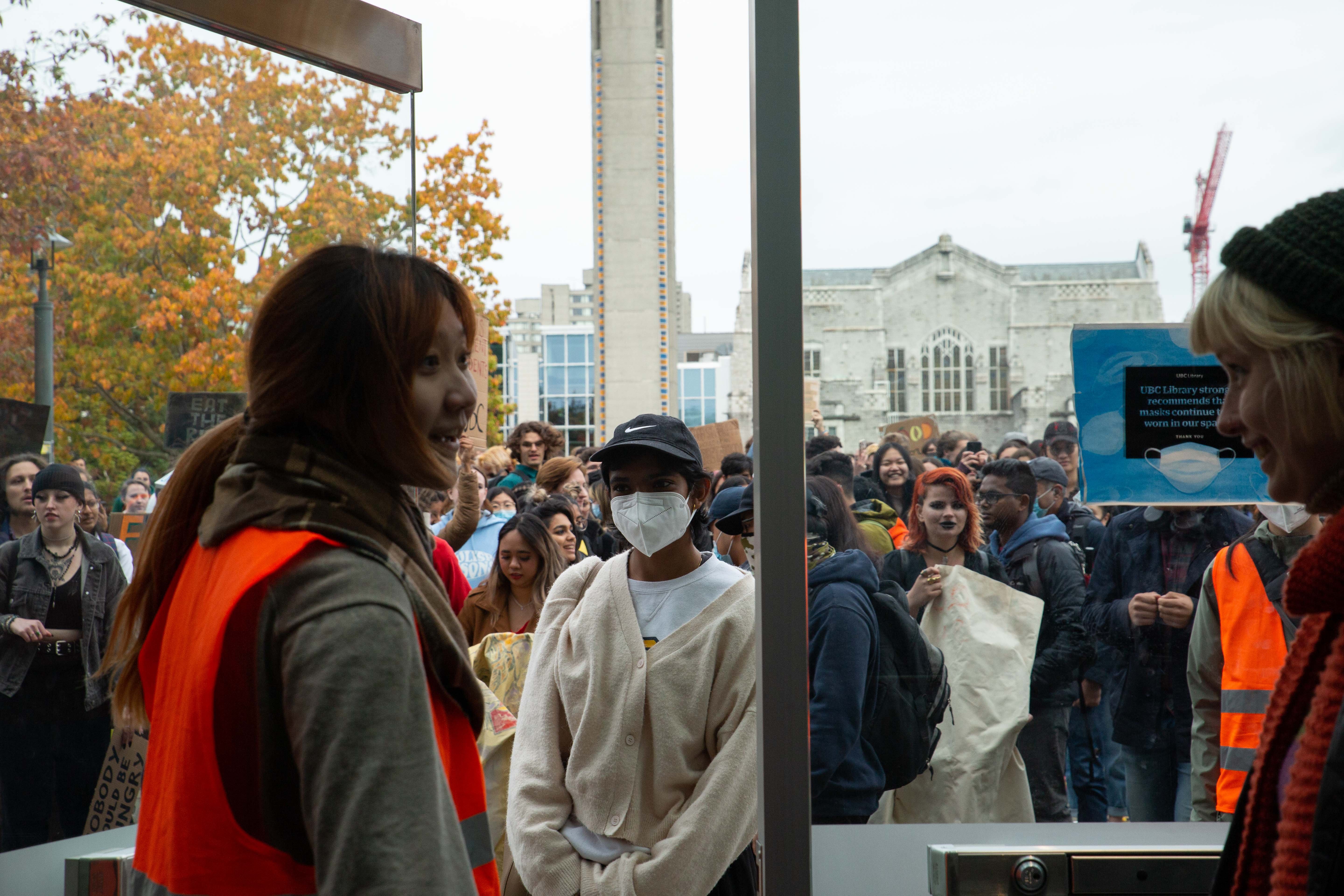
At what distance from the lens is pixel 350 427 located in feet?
4.17

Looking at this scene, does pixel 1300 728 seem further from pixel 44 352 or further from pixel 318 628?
pixel 44 352

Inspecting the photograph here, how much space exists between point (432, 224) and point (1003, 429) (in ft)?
12.5

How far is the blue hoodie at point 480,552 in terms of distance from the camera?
531 centimetres

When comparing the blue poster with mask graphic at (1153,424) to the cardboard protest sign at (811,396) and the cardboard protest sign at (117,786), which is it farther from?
the cardboard protest sign at (117,786)

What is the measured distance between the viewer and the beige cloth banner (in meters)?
1.93

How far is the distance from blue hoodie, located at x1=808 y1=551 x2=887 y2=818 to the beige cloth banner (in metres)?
0.07

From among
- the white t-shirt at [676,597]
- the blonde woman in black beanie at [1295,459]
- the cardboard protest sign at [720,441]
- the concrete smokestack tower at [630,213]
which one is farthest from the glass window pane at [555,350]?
the blonde woman in black beanie at [1295,459]

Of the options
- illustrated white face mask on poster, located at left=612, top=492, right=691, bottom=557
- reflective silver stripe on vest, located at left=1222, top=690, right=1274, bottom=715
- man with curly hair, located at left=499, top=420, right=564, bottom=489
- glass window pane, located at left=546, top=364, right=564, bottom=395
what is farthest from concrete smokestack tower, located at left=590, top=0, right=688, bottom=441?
glass window pane, located at left=546, top=364, right=564, bottom=395

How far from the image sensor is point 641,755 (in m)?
2.55

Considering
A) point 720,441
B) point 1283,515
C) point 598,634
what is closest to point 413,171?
point 598,634

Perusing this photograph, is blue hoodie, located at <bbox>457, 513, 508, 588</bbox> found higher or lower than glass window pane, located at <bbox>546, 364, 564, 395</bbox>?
lower

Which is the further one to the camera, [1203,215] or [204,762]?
[1203,215]

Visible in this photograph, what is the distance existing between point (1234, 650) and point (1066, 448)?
1.66 feet

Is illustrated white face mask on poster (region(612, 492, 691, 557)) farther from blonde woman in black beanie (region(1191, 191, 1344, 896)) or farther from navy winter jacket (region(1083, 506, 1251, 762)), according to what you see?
blonde woman in black beanie (region(1191, 191, 1344, 896))
